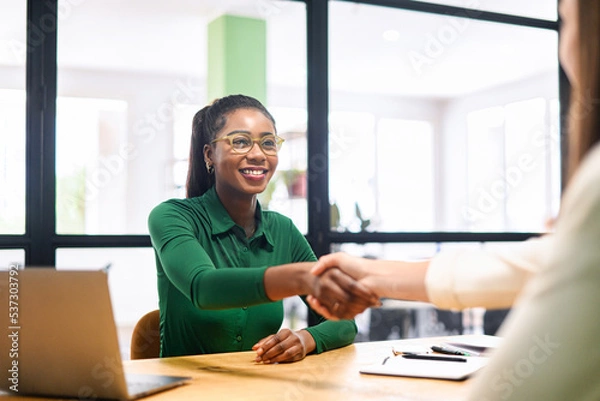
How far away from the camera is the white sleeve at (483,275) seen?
3.40 feet

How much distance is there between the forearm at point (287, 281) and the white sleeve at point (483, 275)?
37cm

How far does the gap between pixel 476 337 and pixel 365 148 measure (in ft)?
20.4

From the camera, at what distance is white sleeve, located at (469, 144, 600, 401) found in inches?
26.7

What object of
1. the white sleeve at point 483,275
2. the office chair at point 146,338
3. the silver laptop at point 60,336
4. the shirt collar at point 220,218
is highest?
the shirt collar at point 220,218

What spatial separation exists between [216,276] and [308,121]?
5.69 feet

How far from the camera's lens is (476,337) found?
2.03 meters

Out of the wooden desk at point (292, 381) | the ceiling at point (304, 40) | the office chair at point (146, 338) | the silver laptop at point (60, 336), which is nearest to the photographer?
the silver laptop at point (60, 336)

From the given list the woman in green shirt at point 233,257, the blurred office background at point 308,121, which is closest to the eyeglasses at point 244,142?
the woman in green shirt at point 233,257

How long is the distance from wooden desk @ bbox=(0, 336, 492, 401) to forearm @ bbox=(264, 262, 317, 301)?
176 millimetres

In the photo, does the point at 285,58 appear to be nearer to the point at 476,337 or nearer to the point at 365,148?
the point at 365,148

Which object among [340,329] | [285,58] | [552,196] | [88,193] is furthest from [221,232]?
[552,196]

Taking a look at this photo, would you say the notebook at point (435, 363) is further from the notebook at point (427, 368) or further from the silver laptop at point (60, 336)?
the silver laptop at point (60, 336)

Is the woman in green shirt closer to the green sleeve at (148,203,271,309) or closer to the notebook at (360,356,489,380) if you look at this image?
the green sleeve at (148,203,271,309)

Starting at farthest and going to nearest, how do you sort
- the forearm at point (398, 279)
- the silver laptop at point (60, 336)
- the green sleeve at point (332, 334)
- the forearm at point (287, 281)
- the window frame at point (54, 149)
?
1. the window frame at point (54, 149)
2. the green sleeve at point (332, 334)
3. the forearm at point (287, 281)
4. the forearm at point (398, 279)
5. the silver laptop at point (60, 336)
